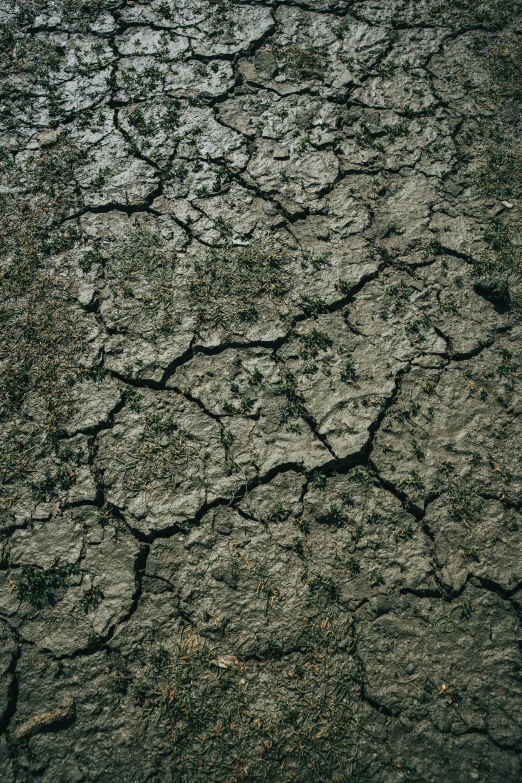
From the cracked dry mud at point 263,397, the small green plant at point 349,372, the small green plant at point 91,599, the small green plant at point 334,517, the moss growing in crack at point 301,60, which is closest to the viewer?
the cracked dry mud at point 263,397

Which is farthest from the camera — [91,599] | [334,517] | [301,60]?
[301,60]

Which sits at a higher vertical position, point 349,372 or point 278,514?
point 349,372

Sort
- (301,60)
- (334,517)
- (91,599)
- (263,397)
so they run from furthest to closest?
(301,60)
(263,397)
(334,517)
(91,599)

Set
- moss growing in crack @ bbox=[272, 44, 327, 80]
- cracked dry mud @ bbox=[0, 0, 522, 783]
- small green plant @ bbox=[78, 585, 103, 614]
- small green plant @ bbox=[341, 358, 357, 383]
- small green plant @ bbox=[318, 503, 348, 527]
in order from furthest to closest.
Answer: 1. moss growing in crack @ bbox=[272, 44, 327, 80]
2. small green plant @ bbox=[341, 358, 357, 383]
3. small green plant @ bbox=[318, 503, 348, 527]
4. small green plant @ bbox=[78, 585, 103, 614]
5. cracked dry mud @ bbox=[0, 0, 522, 783]

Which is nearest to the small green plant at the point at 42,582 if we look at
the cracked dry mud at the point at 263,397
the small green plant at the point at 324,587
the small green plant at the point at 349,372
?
the cracked dry mud at the point at 263,397

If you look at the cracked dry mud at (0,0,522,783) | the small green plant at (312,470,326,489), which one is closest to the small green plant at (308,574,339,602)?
the cracked dry mud at (0,0,522,783)

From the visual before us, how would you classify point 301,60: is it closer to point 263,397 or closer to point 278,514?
point 263,397

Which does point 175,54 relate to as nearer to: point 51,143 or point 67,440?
point 51,143

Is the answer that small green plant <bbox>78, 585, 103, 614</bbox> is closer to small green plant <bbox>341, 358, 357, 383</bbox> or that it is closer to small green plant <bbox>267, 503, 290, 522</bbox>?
small green plant <bbox>267, 503, 290, 522</bbox>

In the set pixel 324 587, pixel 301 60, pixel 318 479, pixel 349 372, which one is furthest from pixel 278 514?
pixel 301 60

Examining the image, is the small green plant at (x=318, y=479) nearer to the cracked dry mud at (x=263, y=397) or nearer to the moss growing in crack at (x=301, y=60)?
the cracked dry mud at (x=263, y=397)
